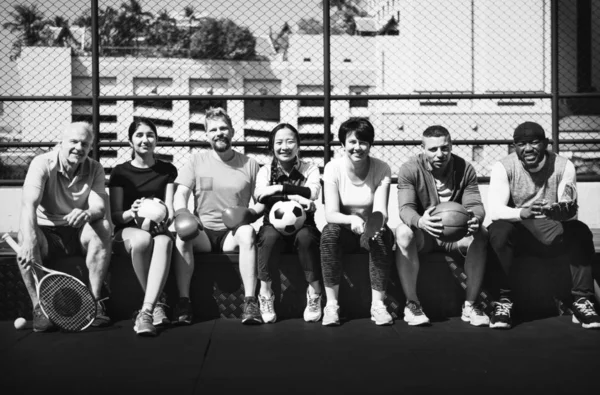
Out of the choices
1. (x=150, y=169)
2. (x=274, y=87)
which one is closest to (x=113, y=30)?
(x=274, y=87)

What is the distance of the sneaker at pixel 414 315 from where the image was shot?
422 cm

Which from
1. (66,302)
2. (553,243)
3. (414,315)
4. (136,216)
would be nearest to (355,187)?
(414,315)

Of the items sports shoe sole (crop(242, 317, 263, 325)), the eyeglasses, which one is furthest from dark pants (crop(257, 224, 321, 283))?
the eyeglasses

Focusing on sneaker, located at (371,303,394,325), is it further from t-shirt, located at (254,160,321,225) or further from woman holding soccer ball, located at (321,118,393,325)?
t-shirt, located at (254,160,321,225)

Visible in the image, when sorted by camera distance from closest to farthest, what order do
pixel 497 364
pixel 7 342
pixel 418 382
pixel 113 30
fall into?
pixel 418 382
pixel 497 364
pixel 7 342
pixel 113 30

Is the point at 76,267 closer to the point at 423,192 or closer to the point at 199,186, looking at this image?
the point at 199,186

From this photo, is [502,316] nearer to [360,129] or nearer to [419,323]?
[419,323]

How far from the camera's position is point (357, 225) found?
13.9ft

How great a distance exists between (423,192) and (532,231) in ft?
2.20

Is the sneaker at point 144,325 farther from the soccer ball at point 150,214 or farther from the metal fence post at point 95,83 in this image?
the metal fence post at point 95,83

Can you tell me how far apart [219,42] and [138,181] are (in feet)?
144

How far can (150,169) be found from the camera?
4.61 meters

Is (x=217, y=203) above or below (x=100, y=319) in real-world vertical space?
above

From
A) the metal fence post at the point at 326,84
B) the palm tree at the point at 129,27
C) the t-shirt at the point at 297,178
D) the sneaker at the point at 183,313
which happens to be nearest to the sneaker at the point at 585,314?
the t-shirt at the point at 297,178
